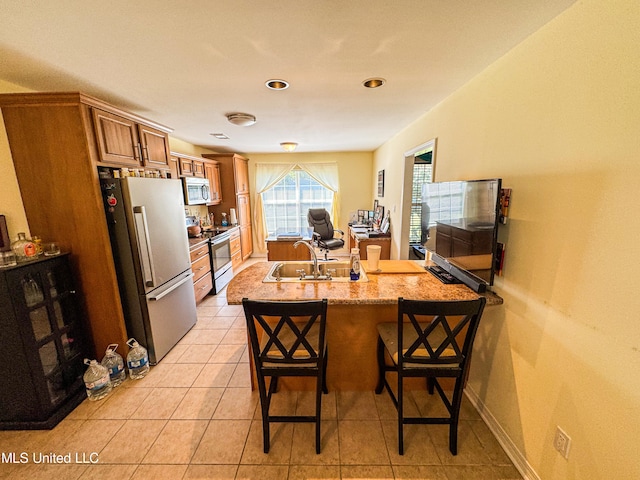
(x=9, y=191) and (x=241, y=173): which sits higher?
(x=241, y=173)

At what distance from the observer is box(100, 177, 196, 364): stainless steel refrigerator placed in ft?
6.50

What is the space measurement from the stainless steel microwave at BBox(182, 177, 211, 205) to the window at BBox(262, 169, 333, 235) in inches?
69.6

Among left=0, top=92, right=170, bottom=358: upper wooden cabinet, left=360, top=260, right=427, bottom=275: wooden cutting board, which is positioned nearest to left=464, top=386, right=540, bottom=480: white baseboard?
left=360, top=260, right=427, bottom=275: wooden cutting board

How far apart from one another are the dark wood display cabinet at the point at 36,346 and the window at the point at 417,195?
381 centimetres

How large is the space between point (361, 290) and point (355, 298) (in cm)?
15

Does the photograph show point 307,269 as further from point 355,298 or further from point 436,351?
point 436,351

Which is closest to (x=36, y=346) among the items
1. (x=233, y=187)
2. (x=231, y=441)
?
(x=231, y=441)

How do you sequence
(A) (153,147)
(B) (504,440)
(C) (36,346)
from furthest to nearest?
(A) (153,147), (C) (36,346), (B) (504,440)

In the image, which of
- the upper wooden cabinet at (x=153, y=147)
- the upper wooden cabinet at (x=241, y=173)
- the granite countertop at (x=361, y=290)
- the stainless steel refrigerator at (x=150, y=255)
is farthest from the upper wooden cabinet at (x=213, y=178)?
the granite countertop at (x=361, y=290)

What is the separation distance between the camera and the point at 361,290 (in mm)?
1691

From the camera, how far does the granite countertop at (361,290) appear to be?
156 centimetres

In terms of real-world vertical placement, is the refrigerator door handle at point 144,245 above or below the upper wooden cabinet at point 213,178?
below

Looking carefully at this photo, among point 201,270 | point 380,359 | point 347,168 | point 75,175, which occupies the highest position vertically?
point 347,168

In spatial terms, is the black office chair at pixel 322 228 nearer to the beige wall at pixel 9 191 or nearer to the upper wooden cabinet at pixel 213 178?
the upper wooden cabinet at pixel 213 178
